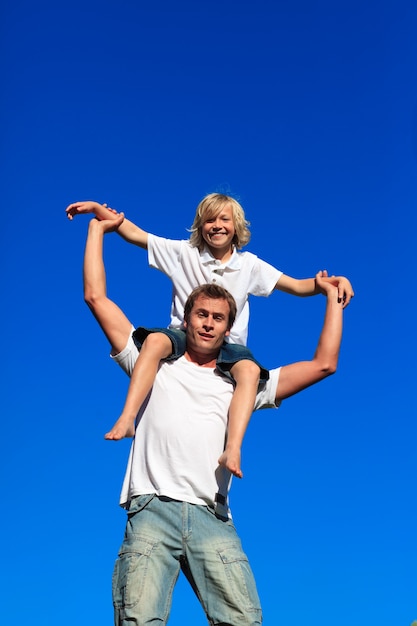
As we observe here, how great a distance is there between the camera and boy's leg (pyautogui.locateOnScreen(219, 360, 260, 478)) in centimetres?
496

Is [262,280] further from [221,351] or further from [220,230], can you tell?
[221,351]

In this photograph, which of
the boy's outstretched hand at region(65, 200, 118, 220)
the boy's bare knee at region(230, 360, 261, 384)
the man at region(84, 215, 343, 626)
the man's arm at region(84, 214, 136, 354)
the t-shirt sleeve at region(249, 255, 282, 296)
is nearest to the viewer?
the man at region(84, 215, 343, 626)

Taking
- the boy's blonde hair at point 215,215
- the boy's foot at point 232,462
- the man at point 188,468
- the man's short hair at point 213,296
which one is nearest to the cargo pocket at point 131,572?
the man at point 188,468

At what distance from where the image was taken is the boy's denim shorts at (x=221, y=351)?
5.53 m

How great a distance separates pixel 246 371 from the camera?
5.43 m

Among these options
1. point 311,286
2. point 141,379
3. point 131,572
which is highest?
point 311,286

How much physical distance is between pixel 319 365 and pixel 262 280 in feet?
4.99

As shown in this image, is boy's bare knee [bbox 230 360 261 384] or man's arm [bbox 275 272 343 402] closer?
boy's bare knee [bbox 230 360 261 384]

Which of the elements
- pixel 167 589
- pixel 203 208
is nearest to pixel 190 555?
pixel 167 589

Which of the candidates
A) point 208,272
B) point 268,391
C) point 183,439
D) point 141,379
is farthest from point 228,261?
point 183,439

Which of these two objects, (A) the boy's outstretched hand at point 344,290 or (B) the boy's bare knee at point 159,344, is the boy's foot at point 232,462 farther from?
(A) the boy's outstretched hand at point 344,290

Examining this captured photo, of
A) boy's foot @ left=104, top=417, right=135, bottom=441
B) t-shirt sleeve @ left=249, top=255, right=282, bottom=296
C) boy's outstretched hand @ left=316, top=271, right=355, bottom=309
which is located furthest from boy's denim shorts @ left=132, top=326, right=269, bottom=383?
t-shirt sleeve @ left=249, top=255, right=282, bottom=296

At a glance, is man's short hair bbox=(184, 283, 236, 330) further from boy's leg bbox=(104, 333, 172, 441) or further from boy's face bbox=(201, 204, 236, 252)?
boy's face bbox=(201, 204, 236, 252)

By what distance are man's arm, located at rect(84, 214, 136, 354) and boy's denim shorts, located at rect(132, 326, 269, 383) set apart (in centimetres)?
10
